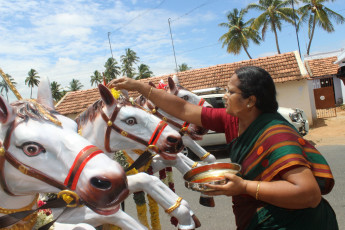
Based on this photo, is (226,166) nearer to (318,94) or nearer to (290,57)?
(290,57)

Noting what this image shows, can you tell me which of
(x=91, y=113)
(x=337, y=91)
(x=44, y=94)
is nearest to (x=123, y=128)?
(x=91, y=113)

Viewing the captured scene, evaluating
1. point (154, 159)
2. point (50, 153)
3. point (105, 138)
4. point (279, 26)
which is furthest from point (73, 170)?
point (279, 26)

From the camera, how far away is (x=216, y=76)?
14.5 meters

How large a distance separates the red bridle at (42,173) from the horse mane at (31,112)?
7 cm

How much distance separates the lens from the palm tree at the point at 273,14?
1062 inches

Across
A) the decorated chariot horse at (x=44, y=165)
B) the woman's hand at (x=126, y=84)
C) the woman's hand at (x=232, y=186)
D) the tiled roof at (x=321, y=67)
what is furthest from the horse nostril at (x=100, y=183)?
the tiled roof at (x=321, y=67)

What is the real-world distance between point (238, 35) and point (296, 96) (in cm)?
1842

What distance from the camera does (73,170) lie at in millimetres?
1583

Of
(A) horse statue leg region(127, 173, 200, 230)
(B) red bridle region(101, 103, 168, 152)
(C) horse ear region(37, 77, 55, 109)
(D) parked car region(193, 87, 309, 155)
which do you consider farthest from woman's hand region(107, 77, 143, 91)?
(D) parked car region(193, 87, 309, 155)

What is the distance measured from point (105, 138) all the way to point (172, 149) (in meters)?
0.72

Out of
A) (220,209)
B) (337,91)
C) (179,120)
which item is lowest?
(337,91)

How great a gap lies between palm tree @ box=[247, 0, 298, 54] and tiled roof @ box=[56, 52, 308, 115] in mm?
14581

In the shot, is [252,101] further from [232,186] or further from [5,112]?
[5,112]

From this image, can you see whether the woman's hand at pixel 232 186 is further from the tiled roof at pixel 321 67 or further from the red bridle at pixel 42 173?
the tiled roof at pixel 321 67
